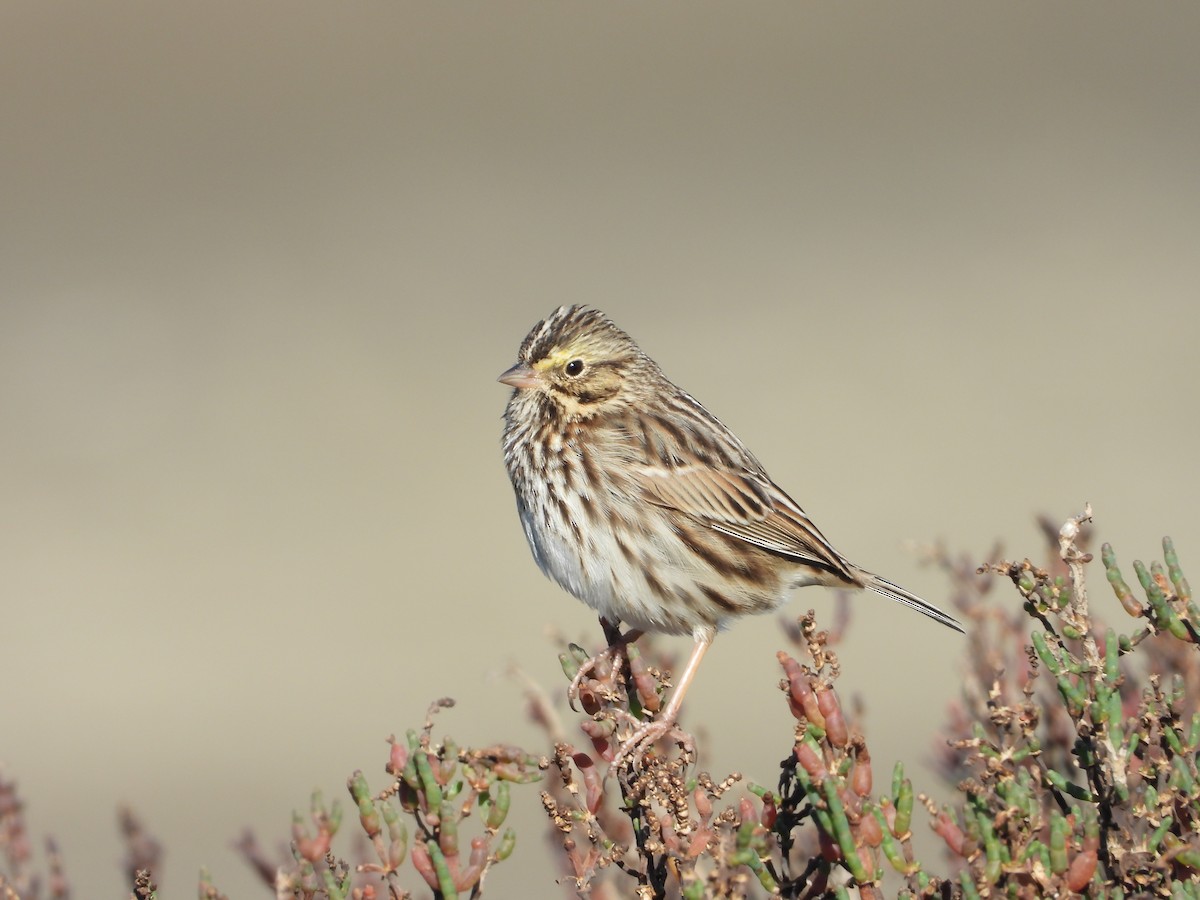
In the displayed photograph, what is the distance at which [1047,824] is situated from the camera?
11.5 feet

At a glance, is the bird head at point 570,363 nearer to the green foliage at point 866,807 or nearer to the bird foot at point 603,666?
the bird foot at point 603,666

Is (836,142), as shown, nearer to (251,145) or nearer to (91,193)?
(251,145)

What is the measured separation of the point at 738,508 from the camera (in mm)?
6168

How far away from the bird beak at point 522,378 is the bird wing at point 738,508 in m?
0.51

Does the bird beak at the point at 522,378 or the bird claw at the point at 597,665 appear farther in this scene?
the bird beak at the point at 522,378

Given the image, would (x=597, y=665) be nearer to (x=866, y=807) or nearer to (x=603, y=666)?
(x=603, y=666)

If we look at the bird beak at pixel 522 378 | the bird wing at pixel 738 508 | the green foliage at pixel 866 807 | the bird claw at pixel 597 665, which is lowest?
the green foliage at pixel 866 807

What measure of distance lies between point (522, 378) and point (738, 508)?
0.94 m

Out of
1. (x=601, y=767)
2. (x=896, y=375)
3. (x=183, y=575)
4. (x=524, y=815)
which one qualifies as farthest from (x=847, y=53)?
(x=601, y=767)

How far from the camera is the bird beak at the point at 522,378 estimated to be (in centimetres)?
608

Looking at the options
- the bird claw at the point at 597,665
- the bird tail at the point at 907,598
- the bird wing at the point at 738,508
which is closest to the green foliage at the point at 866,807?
the bird claw at the point at 597,665

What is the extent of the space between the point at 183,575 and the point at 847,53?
52.4 ft

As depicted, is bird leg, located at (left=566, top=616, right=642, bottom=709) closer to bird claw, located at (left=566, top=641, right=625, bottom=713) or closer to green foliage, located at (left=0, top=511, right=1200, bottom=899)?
bird claw, located at (left=566, top=641, right=625, bottom=713)

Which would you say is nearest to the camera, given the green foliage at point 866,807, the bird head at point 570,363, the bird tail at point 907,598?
the green foliage at point 866,807
